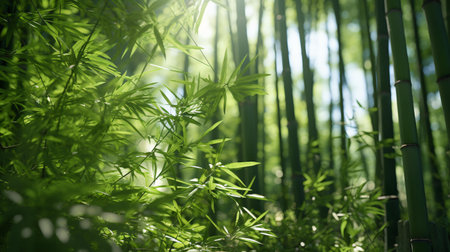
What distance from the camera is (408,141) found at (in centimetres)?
120

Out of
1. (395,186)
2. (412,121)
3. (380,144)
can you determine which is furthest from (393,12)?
(395,186)

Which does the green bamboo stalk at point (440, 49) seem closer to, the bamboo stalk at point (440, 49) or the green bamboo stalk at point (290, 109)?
the bamboo stalk at point (440, 49)

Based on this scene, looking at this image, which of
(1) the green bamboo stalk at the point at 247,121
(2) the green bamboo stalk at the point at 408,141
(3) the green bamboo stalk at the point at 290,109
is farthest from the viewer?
(3) the green bamboo stalk at the point at 290,109

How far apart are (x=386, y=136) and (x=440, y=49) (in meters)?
0.46

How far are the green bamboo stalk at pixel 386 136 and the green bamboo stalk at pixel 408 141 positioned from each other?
9.7 inches

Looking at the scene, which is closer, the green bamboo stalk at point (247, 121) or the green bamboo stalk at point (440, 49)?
the green bamboo stalk at point (440, 49)

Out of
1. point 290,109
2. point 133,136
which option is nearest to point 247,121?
point 290,109

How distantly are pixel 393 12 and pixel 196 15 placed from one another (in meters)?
0.76

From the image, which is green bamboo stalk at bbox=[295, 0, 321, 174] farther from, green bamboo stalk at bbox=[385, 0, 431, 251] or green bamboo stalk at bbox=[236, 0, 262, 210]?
green bamboo stalk at bbox=[385, 0, 431, 251]

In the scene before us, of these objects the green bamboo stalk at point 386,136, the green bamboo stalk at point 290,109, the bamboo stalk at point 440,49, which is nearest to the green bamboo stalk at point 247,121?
the green bamboo stalk at point 290,109

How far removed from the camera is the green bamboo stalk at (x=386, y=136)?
4.83 ft

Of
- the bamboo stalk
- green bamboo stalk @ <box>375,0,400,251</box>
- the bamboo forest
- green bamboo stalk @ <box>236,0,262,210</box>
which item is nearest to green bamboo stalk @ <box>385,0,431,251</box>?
the bamboo forest

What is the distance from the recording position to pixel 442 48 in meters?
1.24

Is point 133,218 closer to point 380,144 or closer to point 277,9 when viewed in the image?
point 380,144
